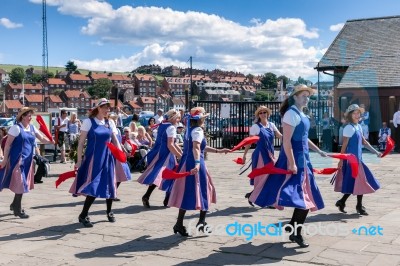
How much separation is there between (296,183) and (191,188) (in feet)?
4.26

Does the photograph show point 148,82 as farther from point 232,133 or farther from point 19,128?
point 19,128

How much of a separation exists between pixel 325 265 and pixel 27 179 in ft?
15.8

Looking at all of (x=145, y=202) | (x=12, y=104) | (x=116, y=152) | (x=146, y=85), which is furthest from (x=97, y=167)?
(x=146, y=85)

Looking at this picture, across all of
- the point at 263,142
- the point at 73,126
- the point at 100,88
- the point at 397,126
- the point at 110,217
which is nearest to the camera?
the point at 110,217

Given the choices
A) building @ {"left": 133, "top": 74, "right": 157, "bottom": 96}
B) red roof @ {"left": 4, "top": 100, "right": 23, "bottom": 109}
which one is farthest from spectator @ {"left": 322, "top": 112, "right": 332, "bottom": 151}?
building @ {"left": 133, "top": 74, "right": 157, "bottom": 96}

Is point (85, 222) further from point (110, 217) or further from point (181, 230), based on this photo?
point (181, 230)

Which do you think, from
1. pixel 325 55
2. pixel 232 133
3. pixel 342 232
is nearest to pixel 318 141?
pixel 232 133

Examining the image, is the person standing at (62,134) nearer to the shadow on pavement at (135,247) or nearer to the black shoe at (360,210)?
the shadow on pavement at (135,247)

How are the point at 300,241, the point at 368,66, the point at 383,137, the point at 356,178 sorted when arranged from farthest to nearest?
1. the point at 368,66
2. the point at 383,137
3. the point at 356,178
4. the point at 300,241

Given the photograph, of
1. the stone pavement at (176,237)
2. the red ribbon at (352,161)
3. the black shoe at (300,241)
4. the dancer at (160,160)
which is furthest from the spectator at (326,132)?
the black shoe at (300,241)

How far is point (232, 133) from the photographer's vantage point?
866 inches

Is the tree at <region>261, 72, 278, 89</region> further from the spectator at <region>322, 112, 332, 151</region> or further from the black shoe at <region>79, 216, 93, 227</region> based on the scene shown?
the black shoe at <region>79, 216, 93, 227</region>

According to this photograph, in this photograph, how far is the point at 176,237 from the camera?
672 centimetres

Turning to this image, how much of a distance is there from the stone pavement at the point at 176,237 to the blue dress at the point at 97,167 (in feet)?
1.79
